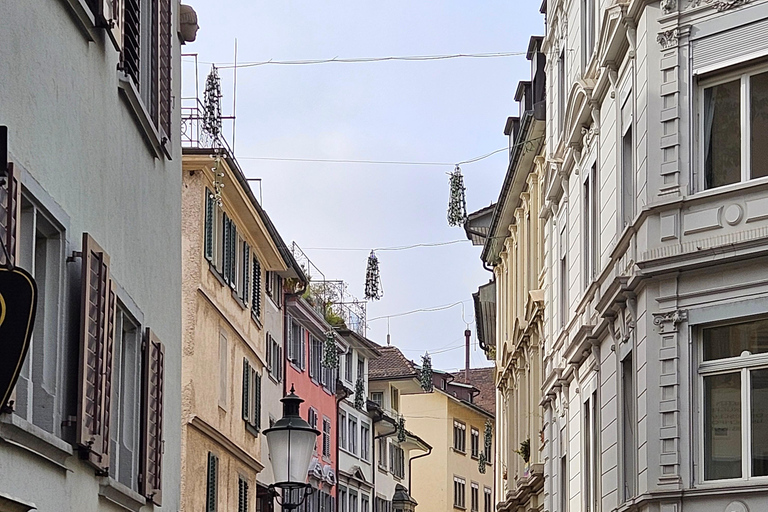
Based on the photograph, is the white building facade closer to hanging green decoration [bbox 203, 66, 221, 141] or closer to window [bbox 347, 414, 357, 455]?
hanging green decoration [bbox 203, 66, 221, 141]

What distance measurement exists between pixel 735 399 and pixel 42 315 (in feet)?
31.4

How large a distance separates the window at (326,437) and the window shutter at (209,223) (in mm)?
22696

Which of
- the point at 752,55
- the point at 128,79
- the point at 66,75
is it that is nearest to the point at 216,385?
the point at 752,55

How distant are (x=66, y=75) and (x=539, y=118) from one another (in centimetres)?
2296

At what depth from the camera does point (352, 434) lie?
203 feet

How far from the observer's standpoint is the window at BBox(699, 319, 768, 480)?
16812 mm

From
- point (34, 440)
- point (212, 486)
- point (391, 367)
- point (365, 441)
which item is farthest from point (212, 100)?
point (391, 367)

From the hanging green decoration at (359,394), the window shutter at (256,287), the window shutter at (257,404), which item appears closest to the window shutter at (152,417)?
the window shutter at (257,404)

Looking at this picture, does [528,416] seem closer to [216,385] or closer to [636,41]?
[216,385]

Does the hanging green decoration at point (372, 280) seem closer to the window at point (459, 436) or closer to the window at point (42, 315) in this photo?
the window at point (42, 315)

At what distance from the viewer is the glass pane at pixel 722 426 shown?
17.0 metres

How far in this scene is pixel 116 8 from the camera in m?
12.4

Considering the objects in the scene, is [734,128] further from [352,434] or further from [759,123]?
[352,434]

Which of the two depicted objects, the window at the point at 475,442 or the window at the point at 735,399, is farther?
the window at the point at 475,442
